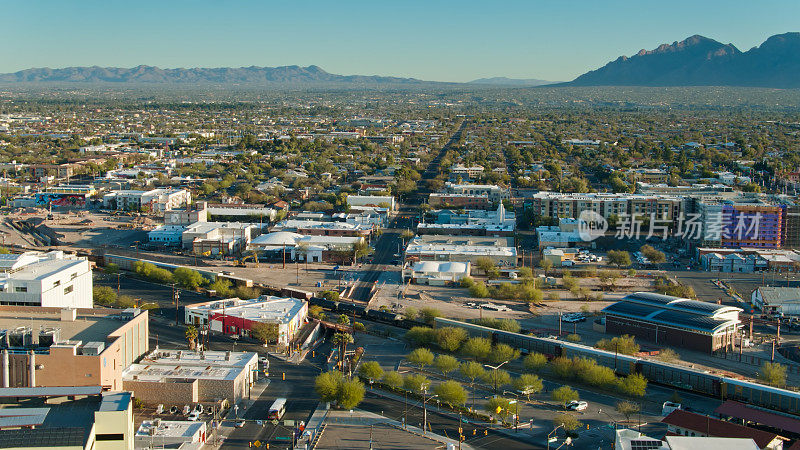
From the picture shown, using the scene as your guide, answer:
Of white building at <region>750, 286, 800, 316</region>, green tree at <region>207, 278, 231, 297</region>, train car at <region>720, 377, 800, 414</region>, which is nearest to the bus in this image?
train car at <region>720, 377, 800, 414</region>

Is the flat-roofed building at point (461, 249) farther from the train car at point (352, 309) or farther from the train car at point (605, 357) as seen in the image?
the train car at point (605, 357)

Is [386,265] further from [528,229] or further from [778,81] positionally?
[778,81]

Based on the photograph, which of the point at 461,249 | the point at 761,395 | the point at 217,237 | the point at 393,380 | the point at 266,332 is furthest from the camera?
the point at 217,237

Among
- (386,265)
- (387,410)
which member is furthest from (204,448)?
(386,265)

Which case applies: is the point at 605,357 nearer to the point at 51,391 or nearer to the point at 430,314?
the point at 430,314

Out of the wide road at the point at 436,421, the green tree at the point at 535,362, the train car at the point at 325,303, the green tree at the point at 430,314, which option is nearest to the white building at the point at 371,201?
the train car at the point at 325,303

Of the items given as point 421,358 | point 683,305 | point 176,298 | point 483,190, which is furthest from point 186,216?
point 683,305
